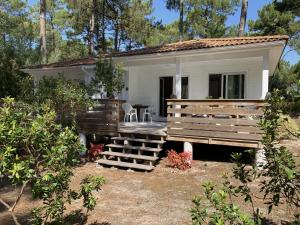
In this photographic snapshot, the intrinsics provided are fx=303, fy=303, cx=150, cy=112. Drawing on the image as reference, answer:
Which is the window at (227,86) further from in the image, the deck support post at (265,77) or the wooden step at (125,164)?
the wooden step at (125,164)

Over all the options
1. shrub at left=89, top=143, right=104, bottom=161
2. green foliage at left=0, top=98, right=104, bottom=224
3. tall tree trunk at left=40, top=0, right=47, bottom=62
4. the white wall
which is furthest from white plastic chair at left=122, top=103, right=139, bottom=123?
tall tree trunk at left=40, top=0, right=47, bottom=62

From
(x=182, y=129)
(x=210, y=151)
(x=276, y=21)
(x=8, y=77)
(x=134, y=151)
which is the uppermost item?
(x=276, y=21)

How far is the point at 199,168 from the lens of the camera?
9164mm

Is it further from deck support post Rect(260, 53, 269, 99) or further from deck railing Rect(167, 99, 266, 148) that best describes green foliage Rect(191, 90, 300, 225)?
deck support post Rect(260, 53, 269, 99)

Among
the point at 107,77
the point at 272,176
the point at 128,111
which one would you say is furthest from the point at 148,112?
the point at 272,176

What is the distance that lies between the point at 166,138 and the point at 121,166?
169 centimetres

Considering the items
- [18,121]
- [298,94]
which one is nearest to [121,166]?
[18,121]

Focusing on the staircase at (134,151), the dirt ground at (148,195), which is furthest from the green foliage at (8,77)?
the dirt ground at (148,195)

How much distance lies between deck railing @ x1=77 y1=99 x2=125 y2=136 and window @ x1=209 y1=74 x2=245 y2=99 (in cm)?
456

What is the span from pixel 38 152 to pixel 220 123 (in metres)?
6.26

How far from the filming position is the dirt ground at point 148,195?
570 centimetres

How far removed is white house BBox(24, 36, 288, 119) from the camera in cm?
988

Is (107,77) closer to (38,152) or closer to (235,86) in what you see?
(235,86)

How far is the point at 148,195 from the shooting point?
22.9 feet
